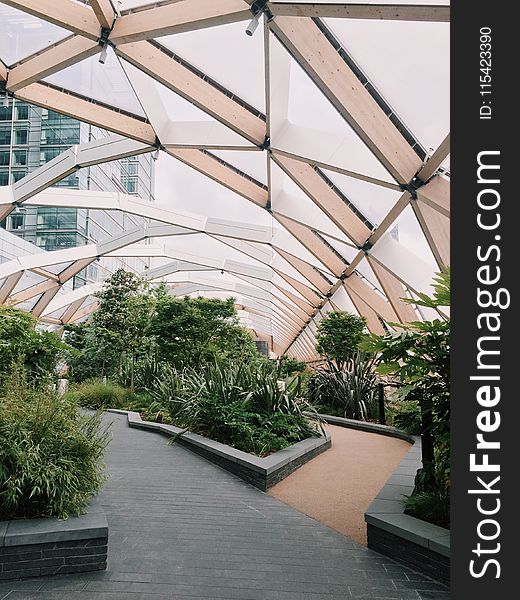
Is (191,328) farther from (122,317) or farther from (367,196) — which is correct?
(367,196)

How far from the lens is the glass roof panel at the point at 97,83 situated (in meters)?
10.4

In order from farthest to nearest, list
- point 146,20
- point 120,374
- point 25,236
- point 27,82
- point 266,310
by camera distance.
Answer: point 266,310 < point 25,236 < point 120,374 < point 27,82 < point 146,20

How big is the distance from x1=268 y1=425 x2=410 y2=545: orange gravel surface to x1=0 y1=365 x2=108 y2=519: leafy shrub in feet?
7.38

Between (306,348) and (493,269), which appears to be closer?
(493,269)

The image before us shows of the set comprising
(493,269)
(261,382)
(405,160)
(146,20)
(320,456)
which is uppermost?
(146,20)

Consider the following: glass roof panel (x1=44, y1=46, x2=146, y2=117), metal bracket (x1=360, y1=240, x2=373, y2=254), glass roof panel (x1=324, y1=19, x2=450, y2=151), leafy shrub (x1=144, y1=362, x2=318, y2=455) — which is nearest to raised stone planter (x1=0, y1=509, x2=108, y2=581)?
leafy shrub (x1=144, y1=362, x2=318, y2=455)

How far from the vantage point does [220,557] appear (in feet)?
12.9

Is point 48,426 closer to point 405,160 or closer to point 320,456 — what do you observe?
point 320,456

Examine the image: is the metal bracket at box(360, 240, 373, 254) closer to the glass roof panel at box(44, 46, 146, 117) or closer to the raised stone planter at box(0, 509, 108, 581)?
the glass roof panel at box(44, 46, 146, 117)

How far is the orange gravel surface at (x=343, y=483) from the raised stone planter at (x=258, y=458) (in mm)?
117

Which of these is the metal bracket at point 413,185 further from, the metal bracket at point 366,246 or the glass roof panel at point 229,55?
the metal bracket at point 366,246

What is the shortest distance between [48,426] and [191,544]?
1.48 metres

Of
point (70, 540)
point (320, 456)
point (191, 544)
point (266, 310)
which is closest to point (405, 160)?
point (320, 456)

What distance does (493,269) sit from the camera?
2.81 metres
